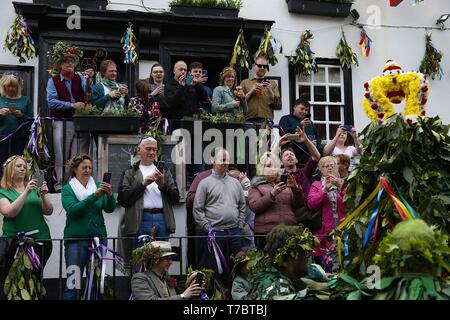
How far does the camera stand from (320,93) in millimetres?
14539

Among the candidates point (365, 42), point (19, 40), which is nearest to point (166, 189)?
point (19, 40)

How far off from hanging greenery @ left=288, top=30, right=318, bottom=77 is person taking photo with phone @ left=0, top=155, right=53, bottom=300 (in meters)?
6.60

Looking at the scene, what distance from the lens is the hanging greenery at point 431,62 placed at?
14523 mm

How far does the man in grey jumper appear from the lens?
8.77m

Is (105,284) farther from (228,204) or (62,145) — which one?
(62,145)

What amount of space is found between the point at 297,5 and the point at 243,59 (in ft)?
5.19

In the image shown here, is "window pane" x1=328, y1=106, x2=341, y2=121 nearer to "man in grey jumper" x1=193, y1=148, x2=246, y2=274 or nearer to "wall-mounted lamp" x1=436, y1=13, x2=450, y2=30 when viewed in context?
"wall-mounted lamp" x1=436, y1=13, x2=450, y2=30

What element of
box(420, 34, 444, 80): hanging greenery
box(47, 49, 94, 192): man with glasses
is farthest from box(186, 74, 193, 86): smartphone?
box(420, 34, 444, 80): hanging greenery

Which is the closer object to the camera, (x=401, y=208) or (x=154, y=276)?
(x=401, y=208)

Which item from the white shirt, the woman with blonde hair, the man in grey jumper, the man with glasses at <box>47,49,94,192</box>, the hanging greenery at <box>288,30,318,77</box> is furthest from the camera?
the hanging greenery at <box>288,30,318,77</box>

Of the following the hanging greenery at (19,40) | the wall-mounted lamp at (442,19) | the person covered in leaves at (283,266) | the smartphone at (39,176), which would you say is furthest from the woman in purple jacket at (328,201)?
the wall-mounted lamp at (442,19)

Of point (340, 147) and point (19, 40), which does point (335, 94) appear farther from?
point (19, 40)

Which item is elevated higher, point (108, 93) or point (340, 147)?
point (108, 93)

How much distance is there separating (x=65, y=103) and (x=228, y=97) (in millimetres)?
2259
